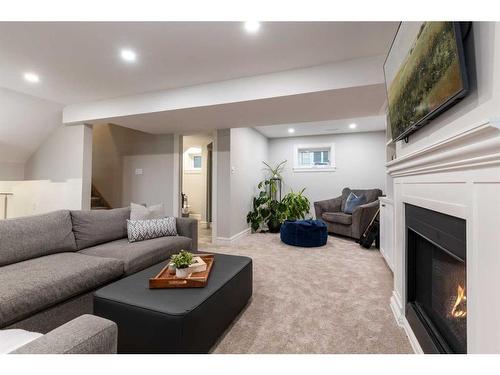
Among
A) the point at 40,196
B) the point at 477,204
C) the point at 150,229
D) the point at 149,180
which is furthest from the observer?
the point at 149,180

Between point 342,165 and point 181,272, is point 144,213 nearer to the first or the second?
point 181,272

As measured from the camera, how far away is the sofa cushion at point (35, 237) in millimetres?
1825

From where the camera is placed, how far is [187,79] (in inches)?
110

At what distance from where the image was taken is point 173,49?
216cm

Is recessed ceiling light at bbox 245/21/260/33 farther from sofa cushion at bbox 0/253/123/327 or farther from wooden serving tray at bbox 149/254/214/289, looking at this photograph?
sofa cushion at bbox 0/253/123/327

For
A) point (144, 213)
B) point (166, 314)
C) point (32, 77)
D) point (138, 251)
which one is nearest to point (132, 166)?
point (32, 77)

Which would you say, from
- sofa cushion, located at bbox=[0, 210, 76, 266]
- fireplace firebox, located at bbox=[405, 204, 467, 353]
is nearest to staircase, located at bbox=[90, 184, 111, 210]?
sofa cushion, located at bbox=[0, 210, 76, 266]

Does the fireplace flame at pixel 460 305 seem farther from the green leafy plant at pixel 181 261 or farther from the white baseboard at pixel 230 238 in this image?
the white baseboard at pixel 230 238

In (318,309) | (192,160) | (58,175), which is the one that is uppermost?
(192,160)

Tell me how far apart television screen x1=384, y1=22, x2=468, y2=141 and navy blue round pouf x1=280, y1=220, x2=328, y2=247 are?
2.47 metres

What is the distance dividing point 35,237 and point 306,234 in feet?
11.0

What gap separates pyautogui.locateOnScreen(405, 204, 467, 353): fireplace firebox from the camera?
3.68 ft

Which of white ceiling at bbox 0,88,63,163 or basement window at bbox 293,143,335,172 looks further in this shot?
basement window at bbox 293,143,335,172

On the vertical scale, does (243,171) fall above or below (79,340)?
above
